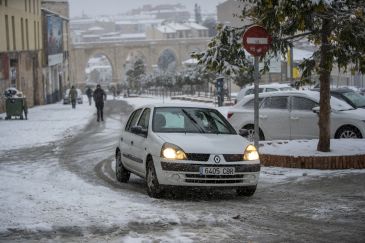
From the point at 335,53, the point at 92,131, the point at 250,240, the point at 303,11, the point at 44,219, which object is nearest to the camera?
the point at 250,240

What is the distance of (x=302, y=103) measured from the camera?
666 inches

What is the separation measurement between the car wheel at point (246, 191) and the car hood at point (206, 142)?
573 millimetres

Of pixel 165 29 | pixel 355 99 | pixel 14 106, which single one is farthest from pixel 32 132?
pixel 165 29

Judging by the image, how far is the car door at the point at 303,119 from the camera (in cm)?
1659

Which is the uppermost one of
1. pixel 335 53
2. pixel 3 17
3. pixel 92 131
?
pixel 3 17

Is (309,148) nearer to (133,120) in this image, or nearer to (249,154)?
A: (133,120)

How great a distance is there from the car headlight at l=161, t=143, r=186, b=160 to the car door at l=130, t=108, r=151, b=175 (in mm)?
710

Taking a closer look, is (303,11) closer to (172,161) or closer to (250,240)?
(172,161)

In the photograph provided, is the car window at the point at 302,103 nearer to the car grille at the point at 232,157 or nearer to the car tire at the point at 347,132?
the car tire at the point at 347,132

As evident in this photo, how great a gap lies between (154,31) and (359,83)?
134 meters

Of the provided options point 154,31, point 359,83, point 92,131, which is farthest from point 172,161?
point 154,31

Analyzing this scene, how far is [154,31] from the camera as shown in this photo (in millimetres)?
188125

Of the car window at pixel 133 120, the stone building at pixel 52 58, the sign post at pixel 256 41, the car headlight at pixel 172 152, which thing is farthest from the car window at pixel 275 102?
the stone building at pixel 52 58

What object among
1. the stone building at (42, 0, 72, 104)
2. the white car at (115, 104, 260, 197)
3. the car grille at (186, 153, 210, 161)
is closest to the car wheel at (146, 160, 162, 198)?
the white car at (115, 104, 260, 197)
